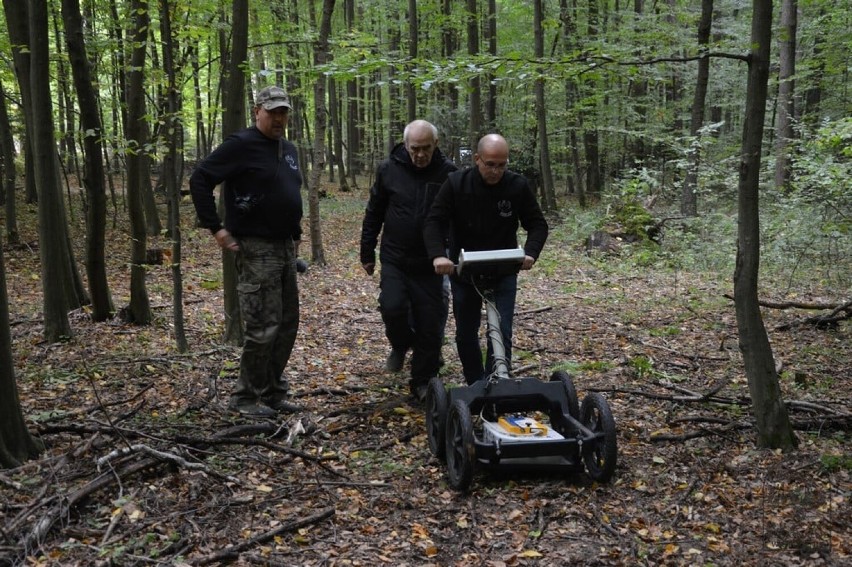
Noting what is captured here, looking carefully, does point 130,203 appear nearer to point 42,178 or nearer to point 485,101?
point 42,178

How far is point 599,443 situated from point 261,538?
2.06m

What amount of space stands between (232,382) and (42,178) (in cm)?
329

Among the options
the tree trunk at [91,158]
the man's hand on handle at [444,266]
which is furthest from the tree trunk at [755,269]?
the tree trunk at [91,158]

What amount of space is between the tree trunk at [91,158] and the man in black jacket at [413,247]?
3.90 metres

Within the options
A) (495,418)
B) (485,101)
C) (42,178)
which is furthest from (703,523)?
(485,101)

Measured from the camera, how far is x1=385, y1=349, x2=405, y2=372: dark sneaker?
6.67 meters

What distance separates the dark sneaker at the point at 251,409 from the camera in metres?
5.24

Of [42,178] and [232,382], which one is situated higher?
[42,178]

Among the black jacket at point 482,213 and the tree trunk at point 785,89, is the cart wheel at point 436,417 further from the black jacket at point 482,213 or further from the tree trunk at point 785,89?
the tree trunk at point 785,89

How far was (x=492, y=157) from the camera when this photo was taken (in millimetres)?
4727

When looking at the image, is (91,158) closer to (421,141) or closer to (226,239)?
(226,239)

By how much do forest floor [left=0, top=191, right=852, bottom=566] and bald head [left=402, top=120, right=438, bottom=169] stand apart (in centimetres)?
213

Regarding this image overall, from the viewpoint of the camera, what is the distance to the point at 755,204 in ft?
14.0

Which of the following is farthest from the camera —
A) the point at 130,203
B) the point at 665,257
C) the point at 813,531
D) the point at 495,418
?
the point at 665,257
